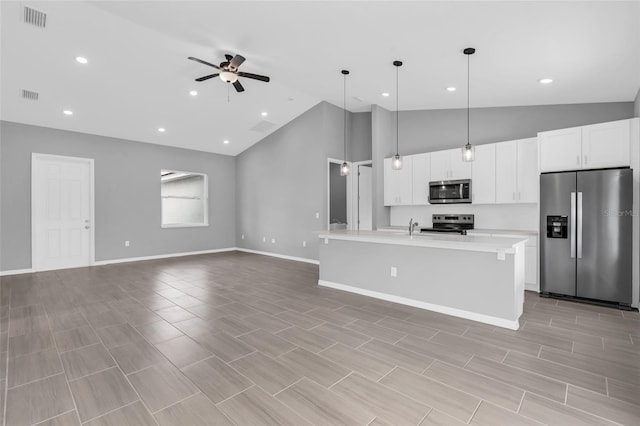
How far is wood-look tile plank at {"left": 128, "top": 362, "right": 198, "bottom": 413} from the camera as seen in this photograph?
1925mm

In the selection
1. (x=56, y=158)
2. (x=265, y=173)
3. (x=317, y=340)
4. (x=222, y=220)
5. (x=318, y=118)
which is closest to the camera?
(x=317, y=340)

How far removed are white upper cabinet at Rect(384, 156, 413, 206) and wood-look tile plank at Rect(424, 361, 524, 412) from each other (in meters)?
3.92

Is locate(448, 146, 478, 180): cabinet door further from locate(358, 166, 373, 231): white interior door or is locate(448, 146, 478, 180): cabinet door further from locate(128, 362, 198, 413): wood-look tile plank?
locate(128, 362, 198, 413): wood-look tile plank

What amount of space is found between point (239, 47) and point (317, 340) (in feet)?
12.5

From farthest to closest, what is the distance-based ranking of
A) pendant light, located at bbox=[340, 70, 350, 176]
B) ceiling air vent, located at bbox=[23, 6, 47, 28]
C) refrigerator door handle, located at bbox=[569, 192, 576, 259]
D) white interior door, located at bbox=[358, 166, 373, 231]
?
white interior door, located at bbox=[358, 166, 373, 231]
pendant light, located at bbox=[340, 70, 350, 176]
refrigerator door handle, located at bbox=[569, 192, 576, 259]
ceiling air vent, located at bbox=[23, 6, 47, 28]

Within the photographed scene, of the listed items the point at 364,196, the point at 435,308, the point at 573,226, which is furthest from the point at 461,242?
the point at 364,196

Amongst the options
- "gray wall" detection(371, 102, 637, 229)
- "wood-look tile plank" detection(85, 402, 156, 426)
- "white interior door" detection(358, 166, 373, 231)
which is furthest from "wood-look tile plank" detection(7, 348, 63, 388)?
"white interior door" detection(358, 166, 373, 231)

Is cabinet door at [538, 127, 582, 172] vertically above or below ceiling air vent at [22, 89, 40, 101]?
below

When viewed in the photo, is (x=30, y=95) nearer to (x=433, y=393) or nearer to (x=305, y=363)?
(x=305, y=363)

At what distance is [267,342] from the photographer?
109 inches

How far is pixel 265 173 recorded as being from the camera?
808cm

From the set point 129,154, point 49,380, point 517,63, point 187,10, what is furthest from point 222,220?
point 517,63

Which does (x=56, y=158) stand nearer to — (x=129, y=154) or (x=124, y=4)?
(x=129, y=154)

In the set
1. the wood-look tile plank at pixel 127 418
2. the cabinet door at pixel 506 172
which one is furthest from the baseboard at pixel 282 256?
the wood-look tile plank at pixel 127 418
